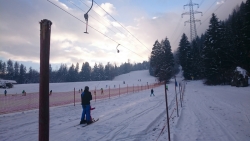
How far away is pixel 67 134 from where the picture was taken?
7273mm

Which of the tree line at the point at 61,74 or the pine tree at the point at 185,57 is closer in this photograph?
the pine tree at the point at 185,57

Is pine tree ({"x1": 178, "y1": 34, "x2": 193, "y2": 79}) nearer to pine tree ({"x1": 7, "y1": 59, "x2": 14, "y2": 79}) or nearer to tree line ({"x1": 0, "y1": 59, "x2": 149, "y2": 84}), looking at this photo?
tree line ({"x1": 0, "y1": 59, "x2": 149, "y2": 84})

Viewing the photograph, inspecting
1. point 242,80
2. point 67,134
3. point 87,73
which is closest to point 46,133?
point 67,134

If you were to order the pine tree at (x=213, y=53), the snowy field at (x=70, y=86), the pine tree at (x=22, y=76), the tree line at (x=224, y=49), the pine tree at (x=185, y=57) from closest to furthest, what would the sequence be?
1. the tree line at (x=224, y=49)
2. the pine tree at (x=213, y=53)
3. the pine tree at (x=185, y=57)
4. the snowy field at (x=70, y=86)
5. the pine tree at (x=22, y=76)

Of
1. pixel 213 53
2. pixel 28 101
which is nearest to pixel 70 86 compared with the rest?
pixel 28 101

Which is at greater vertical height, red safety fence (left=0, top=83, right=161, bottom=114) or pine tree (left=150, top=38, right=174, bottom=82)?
pine tree (left=150, top=38, right=174, bottom=82)

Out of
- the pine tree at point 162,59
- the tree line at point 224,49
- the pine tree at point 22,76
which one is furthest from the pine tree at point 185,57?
the pine tree at point 22,76

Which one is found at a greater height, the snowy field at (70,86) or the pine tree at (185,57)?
the pine tree at (185,57)

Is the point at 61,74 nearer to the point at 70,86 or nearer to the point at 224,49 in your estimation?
the point at 70,86

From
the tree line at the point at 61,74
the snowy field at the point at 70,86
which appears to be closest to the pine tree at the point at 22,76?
the tree line at the point at 61,74

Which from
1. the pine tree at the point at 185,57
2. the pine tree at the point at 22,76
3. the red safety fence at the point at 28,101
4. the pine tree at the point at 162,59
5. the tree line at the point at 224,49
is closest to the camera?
the red safety fence at the point at 28,101

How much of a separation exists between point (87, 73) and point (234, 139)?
112m

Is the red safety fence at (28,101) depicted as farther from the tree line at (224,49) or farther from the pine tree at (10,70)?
the pine tree at (10,70)

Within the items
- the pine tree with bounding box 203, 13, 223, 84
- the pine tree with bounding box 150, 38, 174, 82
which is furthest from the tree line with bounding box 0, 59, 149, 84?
the pine tree with bounding box 203, 13, 223, 84
